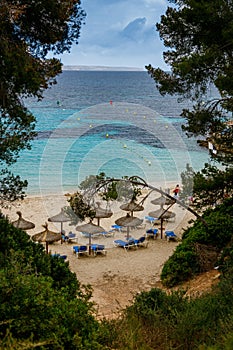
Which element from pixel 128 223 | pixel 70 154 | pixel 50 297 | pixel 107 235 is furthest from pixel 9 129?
pixel 70 154

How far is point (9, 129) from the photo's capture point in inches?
344

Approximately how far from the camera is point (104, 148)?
141 feet

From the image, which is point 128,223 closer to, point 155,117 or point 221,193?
point 221,193

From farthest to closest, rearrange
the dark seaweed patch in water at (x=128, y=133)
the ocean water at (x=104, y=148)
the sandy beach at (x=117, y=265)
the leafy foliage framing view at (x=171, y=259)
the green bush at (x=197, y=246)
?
the dark seaweed patch in water at (x=128, y=133)
the ocean water at (x=104, y=148)
the sandy beach at (x=117, y=265)
the green bush at (x=197, y=246)
the leafy foliage framing view at (x=171, y=259)

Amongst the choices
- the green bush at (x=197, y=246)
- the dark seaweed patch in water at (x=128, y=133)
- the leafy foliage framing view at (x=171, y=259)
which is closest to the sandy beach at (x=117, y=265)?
the green bush at (x=197, y=246)

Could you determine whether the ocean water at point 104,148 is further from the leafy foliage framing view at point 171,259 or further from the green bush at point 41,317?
the green bush at point 41,317

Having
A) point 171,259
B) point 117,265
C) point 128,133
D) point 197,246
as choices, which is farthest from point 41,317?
point 128,133

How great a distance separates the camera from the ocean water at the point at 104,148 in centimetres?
3163

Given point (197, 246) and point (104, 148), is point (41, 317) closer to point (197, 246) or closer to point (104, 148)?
point (197, 246)

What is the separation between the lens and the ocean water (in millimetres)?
31633

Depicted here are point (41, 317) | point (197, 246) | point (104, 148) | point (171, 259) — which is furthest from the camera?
point (104, 148)

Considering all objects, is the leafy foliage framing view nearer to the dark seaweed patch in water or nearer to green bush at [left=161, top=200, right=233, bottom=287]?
green bush at [left=161, top=200, right=233, bottom=287]

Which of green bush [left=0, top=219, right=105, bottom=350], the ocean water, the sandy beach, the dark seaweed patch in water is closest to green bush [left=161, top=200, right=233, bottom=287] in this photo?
the sandy beach

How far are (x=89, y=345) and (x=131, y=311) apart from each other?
183cm
